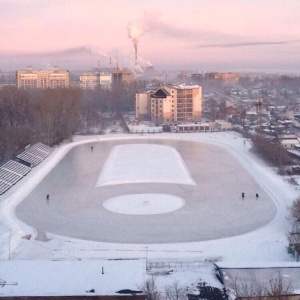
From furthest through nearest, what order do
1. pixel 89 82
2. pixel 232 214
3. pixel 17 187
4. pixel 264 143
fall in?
pixel 89 82 < pixel 264 143 < pixel 17 187 < pixel 232 214

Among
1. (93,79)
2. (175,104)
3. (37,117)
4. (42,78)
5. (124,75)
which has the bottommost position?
(37,117)

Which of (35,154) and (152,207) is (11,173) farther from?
(152,207)

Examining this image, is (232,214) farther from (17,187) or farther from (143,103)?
(143,103)

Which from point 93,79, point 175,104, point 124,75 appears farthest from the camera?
point 93,79

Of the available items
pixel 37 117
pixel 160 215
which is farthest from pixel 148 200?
pixel 37 117

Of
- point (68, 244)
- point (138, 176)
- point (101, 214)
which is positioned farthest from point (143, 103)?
point (68, 244)
